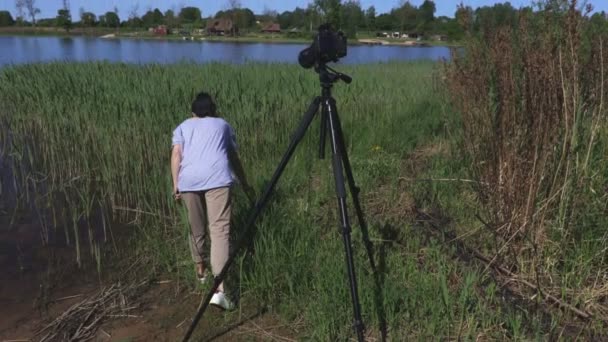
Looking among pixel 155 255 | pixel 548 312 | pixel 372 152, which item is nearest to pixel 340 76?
pixel 548 312

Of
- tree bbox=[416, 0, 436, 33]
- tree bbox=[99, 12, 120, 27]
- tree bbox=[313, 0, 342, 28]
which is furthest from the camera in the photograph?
tree bbox=[99, 12, 120, 27]

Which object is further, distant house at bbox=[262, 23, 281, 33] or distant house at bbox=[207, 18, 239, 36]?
distant house at bbox=[262, 23, 281, 33]

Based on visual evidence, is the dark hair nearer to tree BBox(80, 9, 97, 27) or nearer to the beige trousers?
the beige trousers

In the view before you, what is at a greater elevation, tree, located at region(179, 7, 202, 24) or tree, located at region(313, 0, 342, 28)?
tree, located at region(179, 7, 202, 24)

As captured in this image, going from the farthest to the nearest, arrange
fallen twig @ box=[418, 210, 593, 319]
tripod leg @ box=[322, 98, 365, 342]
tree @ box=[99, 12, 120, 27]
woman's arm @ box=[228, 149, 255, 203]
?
tree @ box=[99, 12, 120, 27]
woman's arm @ box=[228, 149, 255, 203]
fallen twig @ box=[418, 210, 593, 319]
tripod leg @ box=[322, 98, 365, 342]

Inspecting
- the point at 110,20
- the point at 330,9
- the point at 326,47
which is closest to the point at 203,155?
the point at 326,47

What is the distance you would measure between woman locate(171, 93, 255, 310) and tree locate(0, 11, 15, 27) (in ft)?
389

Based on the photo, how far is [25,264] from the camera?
4.02 metres

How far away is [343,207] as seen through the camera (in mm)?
2123

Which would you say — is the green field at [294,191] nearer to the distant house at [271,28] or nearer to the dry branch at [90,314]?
the dry branch at [90,314]

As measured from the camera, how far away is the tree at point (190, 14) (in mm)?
116019

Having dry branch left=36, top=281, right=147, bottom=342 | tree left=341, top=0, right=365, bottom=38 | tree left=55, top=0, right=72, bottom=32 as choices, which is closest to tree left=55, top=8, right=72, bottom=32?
tree left=55, top=0, right=72, bottom=32

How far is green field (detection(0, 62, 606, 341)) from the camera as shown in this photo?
260 cm

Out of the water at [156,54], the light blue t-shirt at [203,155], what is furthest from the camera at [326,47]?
the water at [156,54]
